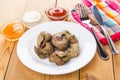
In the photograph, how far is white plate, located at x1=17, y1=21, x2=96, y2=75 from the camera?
2.56 feet

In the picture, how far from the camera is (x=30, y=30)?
0.93 meters

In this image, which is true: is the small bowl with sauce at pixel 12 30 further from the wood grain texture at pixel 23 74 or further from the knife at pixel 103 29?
the knife at pixel 103 29

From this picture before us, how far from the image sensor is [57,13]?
Result: 1024 mm

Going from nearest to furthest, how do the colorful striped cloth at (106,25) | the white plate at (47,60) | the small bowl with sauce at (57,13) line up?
1. the white plate at (47,60)
2. the colorful striped cloth at (106,25)
3. the small bowl with sauce at (57,13)

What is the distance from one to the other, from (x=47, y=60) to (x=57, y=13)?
0.27 meters

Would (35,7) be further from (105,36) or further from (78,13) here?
(105,36)

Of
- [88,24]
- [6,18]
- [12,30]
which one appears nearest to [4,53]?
[12,30]

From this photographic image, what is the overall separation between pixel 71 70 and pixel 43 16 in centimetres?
36

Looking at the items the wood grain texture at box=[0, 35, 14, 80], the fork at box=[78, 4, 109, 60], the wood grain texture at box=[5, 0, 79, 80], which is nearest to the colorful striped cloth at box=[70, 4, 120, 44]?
the fork at box=[78, 4, 109, 60]

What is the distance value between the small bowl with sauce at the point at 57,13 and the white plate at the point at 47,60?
5cm

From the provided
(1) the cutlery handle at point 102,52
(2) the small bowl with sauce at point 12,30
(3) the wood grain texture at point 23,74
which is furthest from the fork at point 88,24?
(2) the small bowl with sauce at point 12,30

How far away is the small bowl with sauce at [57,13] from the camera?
1.01m

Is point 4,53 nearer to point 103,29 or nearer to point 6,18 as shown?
point 6,18

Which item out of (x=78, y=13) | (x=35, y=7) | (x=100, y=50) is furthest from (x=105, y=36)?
(x=35, y=7)
